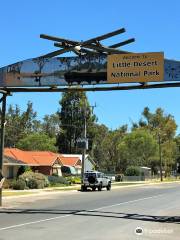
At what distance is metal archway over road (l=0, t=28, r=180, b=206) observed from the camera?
20.8 metres

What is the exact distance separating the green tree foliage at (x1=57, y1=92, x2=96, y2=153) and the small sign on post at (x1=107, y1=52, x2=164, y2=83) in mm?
90335

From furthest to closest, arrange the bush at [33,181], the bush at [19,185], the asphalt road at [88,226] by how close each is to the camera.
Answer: the bush at [33,181], the bush at [19,185], the asphalt road at [88,226]

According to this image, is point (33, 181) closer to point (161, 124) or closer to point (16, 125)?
point (16, 125)

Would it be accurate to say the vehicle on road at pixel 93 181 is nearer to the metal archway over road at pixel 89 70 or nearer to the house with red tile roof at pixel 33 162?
the house with red tile roof at pixel 33 162

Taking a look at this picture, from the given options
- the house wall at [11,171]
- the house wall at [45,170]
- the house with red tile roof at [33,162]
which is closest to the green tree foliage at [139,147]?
the house with red tile roof at [33,162]

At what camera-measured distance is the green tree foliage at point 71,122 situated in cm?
11344

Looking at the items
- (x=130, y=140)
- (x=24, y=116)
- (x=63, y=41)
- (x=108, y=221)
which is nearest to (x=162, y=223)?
(x=108, y=221)

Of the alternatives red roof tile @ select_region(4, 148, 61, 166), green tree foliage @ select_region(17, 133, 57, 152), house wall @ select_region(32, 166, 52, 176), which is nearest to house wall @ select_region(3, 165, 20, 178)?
red roof tile @ select_region(4, 148, 61, 166)

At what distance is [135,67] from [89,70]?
192 cm

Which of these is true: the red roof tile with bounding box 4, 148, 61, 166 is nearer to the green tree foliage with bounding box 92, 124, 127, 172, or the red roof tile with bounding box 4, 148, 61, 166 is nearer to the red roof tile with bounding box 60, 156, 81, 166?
the red roof tile with bounding box 60, 156, 81, 166

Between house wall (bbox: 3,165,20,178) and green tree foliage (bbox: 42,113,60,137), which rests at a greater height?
green tree foliage (bbox: 42,113,60,137)

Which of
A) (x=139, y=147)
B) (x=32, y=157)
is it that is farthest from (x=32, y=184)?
(x=139, y=147)

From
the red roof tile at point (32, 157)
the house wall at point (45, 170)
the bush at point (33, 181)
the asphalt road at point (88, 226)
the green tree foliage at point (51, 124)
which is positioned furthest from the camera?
the green tree foliage at point (51, 124)

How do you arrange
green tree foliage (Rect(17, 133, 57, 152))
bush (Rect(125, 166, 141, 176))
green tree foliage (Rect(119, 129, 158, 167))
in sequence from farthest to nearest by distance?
green tree foliage (Rect(119, 129, 158, 167)), green tree foliage (Rect(17, 133, 57, 152)), bush (Rect(125, 166, 141, 176))
